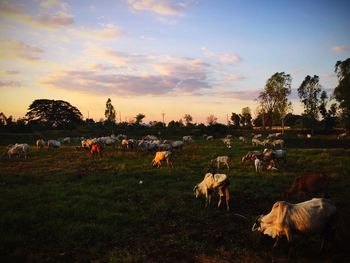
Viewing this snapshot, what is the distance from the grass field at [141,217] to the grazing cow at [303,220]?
548mm

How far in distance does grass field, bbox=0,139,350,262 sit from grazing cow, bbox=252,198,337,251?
548 mm

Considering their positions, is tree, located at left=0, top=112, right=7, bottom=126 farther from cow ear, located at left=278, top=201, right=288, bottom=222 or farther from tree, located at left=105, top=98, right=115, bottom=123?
cow ear, located at left=278, top=201, right=288, bottom=222

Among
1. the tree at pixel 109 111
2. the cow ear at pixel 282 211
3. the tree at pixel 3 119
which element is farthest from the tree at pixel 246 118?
the cow ear at pixel 282 211

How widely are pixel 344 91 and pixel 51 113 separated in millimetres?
66850

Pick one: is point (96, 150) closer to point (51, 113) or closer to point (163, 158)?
point (163, 158)

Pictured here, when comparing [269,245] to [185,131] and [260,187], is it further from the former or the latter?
[185,131]

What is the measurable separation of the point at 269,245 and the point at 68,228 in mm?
6858

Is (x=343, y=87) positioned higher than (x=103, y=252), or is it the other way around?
(x=343, y=87)

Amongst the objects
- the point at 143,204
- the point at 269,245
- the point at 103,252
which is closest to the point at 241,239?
the point at 269,245

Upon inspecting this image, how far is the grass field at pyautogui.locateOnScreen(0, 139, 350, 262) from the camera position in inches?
351

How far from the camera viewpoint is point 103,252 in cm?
910

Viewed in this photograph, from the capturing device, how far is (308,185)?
1505cm

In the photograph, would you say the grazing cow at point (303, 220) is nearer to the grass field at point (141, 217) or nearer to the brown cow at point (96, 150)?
the grass field at point (141, 217)

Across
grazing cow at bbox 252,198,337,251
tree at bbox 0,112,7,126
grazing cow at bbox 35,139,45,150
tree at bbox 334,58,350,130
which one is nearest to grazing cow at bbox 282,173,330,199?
grazing cow at bbox 252,198,337,251
